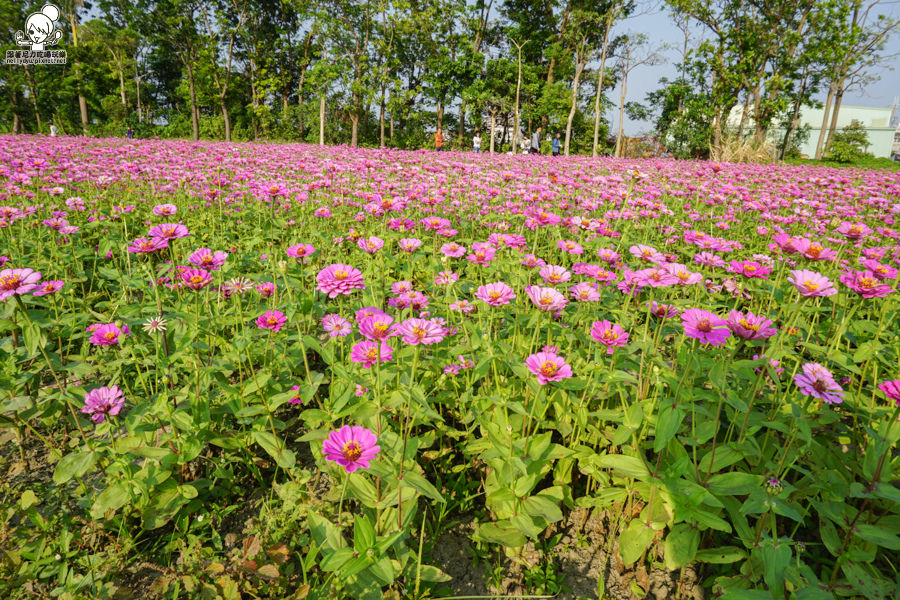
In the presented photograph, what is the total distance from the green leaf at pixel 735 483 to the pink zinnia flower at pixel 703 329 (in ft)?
1.40

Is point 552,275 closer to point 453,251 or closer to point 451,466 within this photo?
point 453,251

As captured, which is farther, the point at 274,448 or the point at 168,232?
the point at 168,232

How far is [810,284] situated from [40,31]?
48089mm

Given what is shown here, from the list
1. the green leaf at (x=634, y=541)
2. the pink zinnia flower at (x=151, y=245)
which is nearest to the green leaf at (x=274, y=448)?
the pink zinnia flower at (x=151, y=245)

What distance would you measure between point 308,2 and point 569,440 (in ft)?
90.7

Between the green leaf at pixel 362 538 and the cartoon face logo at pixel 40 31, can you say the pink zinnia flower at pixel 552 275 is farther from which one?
the cartoon face logo at pixel 40 31

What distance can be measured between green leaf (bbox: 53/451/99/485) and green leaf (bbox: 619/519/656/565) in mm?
1868

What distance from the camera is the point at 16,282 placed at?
4.76ft

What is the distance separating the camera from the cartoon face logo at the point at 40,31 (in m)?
30.6

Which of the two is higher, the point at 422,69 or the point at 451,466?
the point at 422,69

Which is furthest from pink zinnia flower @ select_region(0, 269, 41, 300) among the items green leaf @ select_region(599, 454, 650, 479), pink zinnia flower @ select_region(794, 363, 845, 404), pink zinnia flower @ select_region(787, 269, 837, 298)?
pink zinnia flower @ select_region(787, 269, 837, 298)

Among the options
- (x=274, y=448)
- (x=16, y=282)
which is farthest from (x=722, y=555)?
(x=16, y=282)

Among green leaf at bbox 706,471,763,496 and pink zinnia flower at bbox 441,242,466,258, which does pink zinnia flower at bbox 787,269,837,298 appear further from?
pink zinnia flower at bbox 441,242,466,258

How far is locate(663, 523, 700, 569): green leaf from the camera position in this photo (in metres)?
1.31
